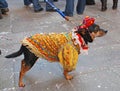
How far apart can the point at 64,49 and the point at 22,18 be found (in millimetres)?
3196

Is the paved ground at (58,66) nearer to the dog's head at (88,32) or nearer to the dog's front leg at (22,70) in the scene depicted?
the dog's front leg at (22,70)

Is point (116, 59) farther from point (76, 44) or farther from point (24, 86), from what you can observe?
point (24, 86)

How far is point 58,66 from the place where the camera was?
3303mm

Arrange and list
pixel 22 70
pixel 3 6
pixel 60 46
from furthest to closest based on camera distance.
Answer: pixel 3 6 → pixel 22 70 → pixel 60 46

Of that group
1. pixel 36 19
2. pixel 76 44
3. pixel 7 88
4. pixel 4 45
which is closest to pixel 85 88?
pixel 76 44

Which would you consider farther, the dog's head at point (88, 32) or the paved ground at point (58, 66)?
the paved ground at point (58, 66)

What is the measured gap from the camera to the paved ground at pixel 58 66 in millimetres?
2873

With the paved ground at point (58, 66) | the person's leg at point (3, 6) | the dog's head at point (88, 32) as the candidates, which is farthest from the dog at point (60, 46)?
the person's leg at point (3, 6)

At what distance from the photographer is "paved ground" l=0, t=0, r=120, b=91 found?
2.87m

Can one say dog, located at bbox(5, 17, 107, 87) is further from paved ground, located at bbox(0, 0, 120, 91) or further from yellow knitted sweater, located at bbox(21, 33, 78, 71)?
paved ground, located at bbox(0, 0, 120, 91)

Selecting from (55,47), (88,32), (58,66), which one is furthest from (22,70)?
(88,32)

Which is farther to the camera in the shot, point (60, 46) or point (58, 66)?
point (58, 66)

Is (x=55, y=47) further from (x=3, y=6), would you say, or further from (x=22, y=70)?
(x=3, y=6)

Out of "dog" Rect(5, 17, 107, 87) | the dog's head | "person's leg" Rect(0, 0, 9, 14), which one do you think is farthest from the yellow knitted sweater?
"person's leg" Rect(0, 0, 9, 14)
